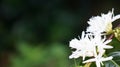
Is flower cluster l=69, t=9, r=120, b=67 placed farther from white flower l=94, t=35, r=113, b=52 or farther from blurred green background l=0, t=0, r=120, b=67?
blurred green background l=0, t=0, r=120, b=67

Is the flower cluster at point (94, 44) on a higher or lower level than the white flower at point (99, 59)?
higher

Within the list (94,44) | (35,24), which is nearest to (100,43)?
(94,44)

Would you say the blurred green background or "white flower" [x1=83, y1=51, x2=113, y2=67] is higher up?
the blurred green background

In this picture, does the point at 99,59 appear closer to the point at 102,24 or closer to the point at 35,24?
the point at 102,24

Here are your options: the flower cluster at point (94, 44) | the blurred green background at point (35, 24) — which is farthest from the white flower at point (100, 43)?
the blurred green background at point (35, 24)

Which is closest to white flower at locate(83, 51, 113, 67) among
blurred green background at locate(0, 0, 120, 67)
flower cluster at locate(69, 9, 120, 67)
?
flower cluster at locate(69, 9, 120, 67)

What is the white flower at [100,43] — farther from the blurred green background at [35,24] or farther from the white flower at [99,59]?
the blurred green background at [35,24]

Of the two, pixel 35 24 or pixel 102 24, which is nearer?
pixel 102 24

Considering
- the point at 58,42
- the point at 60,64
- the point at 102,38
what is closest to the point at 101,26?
the point at 102,38

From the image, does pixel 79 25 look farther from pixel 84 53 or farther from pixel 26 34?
pixel 84 53
